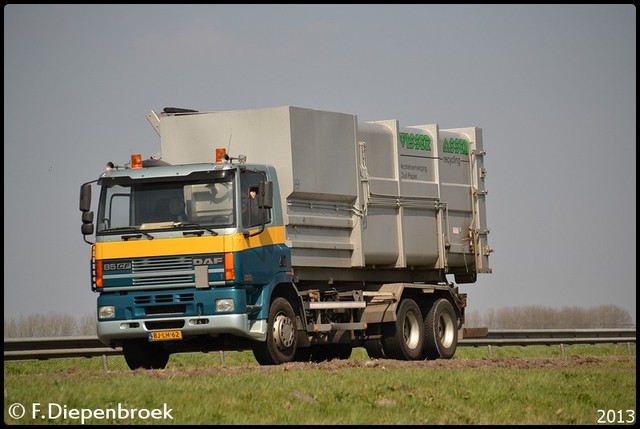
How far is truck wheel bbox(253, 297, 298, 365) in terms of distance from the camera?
21078 millimetres

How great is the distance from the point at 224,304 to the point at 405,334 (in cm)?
597

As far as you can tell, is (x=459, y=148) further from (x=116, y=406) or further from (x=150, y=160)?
(x=116, y=406)

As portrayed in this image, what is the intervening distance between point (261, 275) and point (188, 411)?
6778 mm

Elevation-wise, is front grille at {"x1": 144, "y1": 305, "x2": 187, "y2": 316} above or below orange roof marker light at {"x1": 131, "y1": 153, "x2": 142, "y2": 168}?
below

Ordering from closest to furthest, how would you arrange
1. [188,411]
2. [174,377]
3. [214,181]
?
[188,411], [174,377], [214,181]

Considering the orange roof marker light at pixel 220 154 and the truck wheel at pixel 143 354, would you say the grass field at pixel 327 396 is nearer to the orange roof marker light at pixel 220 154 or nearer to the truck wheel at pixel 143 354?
the truck wheel at pixel 143 354

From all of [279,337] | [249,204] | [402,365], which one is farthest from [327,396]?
[402,365]

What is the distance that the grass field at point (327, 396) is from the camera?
1420 cm

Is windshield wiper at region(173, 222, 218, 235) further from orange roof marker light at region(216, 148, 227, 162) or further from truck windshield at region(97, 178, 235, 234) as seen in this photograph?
orange roof marker light at region(216, 148, 227, 162)

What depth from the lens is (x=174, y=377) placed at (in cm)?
1747

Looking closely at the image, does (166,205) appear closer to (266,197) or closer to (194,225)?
(194,225)

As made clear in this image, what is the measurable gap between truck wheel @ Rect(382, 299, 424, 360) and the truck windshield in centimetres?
557

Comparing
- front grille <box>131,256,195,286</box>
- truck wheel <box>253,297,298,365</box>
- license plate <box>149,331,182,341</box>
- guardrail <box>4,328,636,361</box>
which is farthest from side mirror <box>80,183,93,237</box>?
guardrail <box>4,328,636,361</box>

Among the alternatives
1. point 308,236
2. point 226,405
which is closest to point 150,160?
point 308,236
